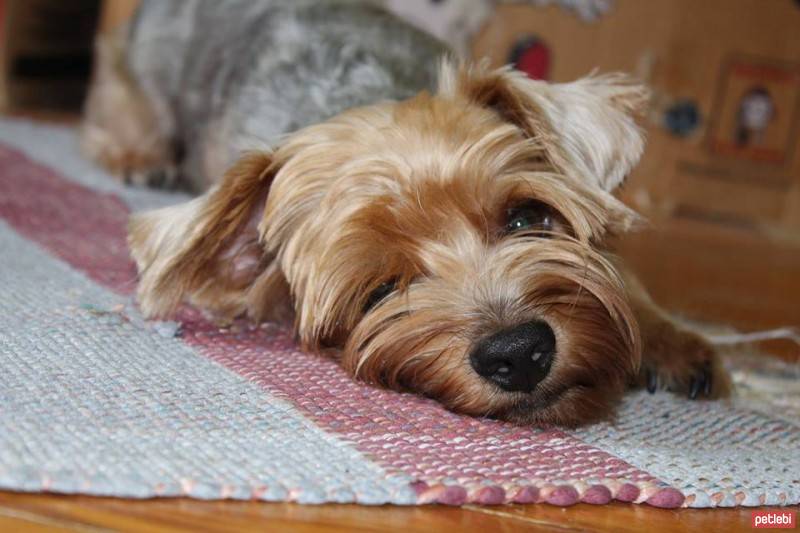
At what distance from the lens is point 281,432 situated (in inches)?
78.7

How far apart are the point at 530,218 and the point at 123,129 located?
325cm

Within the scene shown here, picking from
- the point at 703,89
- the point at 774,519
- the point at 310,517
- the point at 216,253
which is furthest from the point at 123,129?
the point at 774,519

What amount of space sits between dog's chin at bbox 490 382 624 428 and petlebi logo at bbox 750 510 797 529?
0.42 m

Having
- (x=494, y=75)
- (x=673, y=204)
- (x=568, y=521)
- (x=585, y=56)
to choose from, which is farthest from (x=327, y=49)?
(x=673, y=204)

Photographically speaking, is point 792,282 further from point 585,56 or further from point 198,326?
point 198,326

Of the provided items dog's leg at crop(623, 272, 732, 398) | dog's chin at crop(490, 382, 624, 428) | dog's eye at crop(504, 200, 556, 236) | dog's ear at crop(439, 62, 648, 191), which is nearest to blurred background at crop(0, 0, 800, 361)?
dog's ear at crop(439, 62, 648, 191)

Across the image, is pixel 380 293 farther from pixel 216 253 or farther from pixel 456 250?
pixel 216 253

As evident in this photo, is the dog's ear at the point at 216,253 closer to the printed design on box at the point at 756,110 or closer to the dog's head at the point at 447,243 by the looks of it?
the dog's head at the point at 447,243

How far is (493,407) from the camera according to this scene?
7.23 ft

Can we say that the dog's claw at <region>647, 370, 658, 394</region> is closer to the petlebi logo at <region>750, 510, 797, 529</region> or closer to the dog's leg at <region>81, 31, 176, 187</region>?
the petlebi logo at <region>750, 510, 797, 529</region>

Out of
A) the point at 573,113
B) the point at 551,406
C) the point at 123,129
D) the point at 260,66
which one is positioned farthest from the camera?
the point at 123,129

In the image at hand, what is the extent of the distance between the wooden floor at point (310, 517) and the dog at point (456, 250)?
38 cm

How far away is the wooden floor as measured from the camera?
165cm

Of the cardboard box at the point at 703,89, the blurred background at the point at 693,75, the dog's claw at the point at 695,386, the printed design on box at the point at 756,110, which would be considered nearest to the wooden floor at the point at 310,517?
the dog's claw at the point at 695,386
